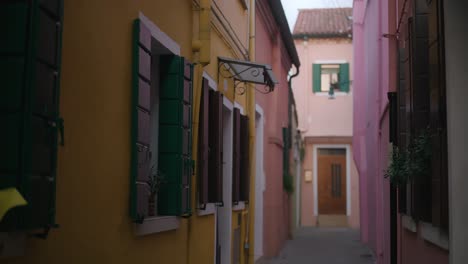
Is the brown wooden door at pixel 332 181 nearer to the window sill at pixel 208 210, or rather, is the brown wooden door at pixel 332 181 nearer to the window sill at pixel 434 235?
the window sill at pixel 208 210

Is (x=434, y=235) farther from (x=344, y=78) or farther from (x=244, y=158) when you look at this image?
(x=344, y=78)

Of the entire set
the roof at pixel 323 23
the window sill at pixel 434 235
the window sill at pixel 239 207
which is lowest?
the window sill at pixel 434 235

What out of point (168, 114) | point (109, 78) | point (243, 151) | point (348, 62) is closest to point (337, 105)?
point (348, 62)

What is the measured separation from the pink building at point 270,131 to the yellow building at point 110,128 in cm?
443

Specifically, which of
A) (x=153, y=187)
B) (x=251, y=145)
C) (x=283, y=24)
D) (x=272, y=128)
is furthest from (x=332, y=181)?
(x=153, y=187)

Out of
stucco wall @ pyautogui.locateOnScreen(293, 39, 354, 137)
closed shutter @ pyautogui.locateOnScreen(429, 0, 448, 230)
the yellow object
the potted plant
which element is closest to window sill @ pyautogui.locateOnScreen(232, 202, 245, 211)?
the potted plant

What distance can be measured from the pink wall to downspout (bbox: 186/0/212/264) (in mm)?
5680

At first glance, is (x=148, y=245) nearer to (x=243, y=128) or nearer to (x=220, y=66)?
(x=220, y=66)

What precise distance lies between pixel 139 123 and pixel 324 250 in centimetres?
1305

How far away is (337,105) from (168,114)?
21.6 m

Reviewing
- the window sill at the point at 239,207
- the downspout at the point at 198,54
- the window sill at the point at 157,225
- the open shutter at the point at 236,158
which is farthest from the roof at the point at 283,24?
the window sill at the point at 157,225

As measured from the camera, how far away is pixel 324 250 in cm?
1762

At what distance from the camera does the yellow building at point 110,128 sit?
3324 millimetres

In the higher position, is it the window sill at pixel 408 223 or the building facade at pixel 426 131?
the building facade at pixel 426 131
